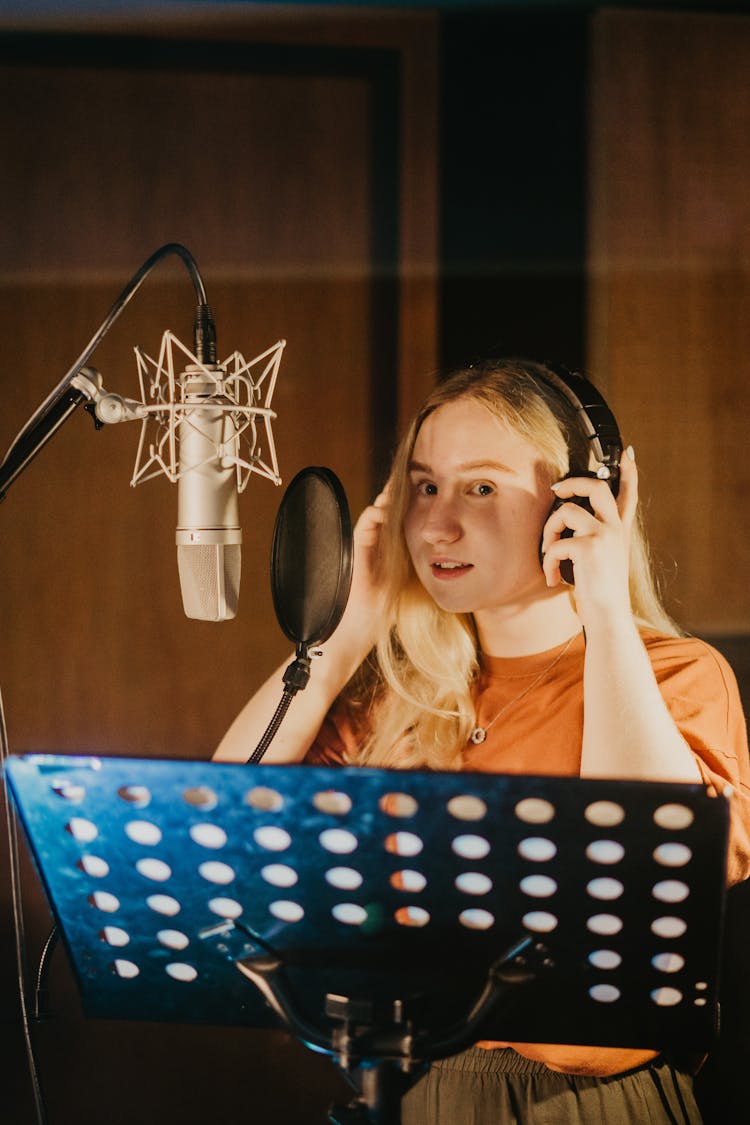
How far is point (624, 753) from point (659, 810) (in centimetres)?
65

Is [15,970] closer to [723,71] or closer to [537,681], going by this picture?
[537,681]

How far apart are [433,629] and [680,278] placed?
80 cm

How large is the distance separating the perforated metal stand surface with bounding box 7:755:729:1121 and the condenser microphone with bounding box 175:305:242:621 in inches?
17.0

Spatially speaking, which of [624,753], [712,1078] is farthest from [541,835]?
[712,1078]

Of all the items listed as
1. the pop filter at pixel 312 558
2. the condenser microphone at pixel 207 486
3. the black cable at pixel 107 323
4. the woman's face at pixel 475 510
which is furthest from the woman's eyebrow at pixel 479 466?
the black cable at pixel 107 323

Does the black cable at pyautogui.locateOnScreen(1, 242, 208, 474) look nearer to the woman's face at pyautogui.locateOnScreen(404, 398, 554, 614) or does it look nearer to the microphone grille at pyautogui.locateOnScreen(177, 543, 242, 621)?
the microphone grille at pyautogui.locateOnScreen(177, 543, 242, 621)

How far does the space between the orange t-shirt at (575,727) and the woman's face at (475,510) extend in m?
0.14

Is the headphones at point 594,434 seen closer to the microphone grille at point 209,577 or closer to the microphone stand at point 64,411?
the microphone grille at point 209,577

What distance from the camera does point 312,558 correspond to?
1.52 m

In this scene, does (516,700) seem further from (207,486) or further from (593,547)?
(207,486)

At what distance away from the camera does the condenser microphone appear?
1.21 meters

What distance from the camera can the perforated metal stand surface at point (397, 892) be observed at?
81cm

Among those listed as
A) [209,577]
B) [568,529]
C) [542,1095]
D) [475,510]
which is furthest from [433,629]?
[542,1095]

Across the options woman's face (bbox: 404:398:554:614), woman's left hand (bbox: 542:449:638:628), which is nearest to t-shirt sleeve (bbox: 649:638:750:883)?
woman's left hand (bbox: 542:449:638:628)
